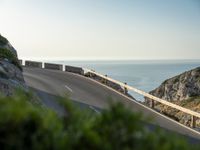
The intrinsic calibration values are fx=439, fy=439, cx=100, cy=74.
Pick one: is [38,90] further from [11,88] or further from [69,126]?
[69,126]

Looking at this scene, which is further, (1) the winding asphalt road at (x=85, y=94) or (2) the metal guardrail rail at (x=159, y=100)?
(1) the winding asphalt road at (x=85, y=94)

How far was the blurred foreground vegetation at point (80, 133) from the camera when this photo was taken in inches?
142

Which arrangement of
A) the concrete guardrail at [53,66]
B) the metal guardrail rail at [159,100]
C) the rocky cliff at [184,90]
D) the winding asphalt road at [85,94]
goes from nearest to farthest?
the metal guardrail rail at [159,100] < the winding asphalt road at [85,94] < the rocky cliff at [184,90] < the concrete guardrail at [53,66]

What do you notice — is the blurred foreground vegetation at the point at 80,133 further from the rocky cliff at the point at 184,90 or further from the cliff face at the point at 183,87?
the cliff face at the point at 183,87

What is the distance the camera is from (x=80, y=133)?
3689 millimetres

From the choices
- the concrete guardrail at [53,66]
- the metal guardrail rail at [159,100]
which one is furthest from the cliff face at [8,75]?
the concrete guardrail at [53,66]

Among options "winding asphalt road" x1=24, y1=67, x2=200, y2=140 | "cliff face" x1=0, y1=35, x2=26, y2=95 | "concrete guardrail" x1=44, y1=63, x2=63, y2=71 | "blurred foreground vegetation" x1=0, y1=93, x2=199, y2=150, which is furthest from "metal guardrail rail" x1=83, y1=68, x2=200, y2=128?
"blurred foreground vegetation" x1=0, y1=93, x2=199, y2=150

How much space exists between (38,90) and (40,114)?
995 inches

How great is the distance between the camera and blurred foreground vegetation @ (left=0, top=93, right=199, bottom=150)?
3.62 m

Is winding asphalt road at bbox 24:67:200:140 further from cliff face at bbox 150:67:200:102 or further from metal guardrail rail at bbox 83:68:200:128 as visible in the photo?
cliff face at bbox 150:67:200:102

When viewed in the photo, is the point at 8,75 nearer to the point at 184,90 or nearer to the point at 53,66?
the point at 184,90

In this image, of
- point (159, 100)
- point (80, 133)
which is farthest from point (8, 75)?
point (80, 133)

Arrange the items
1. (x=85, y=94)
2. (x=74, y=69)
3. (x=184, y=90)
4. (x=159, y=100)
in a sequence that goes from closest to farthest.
A: (x=159, y=100) < (x=85, y=94) < (x=184, y=90) < (x=74, y=69)

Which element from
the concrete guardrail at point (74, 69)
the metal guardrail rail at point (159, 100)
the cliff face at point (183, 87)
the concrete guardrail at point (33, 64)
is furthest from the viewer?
the concrete guardrail at point (33, 64)
